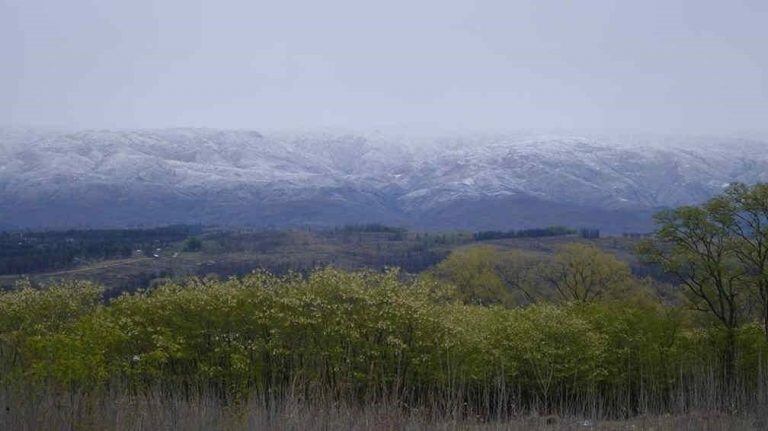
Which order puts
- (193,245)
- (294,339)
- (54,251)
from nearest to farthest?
(294,339) → (54,251) → (193,245)

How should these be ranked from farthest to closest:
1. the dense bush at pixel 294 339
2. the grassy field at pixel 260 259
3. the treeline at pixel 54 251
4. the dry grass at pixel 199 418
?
the treeline at pixel 54 251, the grassy field at pixel 260 259, the dense bush at pixel 294 339, the dry grass at pixel 199 418

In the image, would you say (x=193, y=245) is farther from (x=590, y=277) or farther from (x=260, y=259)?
(x=590, y=277)

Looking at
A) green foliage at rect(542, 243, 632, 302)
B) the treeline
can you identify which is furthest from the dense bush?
the treeline

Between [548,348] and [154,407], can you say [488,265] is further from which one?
[154,407]

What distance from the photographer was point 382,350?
32.1 metres

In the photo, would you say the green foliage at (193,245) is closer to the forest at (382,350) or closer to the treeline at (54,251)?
the treeline at (54,251)

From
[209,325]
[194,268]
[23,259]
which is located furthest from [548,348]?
[23,259]

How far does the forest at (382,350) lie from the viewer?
17.3 m

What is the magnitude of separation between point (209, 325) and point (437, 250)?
148 m

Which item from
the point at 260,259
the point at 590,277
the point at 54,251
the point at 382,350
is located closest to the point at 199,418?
the point at 382,350

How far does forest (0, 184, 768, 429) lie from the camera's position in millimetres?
17312

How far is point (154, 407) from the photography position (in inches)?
674

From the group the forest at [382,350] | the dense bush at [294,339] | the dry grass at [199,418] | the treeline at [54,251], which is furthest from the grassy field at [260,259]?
the dry grass at [199,418]

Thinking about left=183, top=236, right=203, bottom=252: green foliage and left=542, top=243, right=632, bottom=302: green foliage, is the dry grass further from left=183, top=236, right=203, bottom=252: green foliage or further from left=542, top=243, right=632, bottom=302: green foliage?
left=183, top=236, right=203, bottom=252: green foliage
